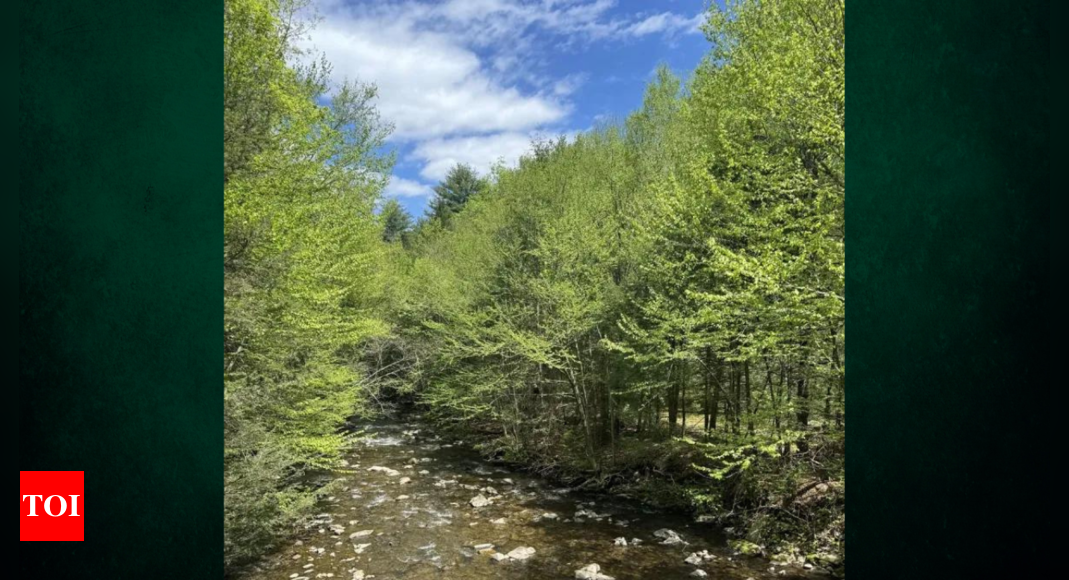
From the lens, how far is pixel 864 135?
1059mm

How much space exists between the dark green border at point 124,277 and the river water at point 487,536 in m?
4.65

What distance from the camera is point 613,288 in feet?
28.5

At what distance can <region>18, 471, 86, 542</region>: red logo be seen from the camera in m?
1.07

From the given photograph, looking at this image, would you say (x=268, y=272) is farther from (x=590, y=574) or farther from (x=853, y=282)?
(x=853, y=282)

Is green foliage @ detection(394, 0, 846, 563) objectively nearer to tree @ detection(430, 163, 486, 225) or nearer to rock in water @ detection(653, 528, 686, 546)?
rock in water @ detection(653, 528, 686, 546)

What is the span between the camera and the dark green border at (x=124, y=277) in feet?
3.81

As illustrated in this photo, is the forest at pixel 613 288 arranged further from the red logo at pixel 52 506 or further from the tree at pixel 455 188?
the tree at pixel 455 188

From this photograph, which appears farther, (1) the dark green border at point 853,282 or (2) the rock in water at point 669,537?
(2) the rock in water at point 669,537

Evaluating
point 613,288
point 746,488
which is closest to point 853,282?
point 746,488

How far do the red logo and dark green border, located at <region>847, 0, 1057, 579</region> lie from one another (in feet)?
5.14

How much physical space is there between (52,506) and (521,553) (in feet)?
18.0

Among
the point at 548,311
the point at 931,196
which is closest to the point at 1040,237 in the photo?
the point at 931,196

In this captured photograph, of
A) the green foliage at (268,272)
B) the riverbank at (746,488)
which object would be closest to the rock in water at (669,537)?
the riverbank at (746,488)

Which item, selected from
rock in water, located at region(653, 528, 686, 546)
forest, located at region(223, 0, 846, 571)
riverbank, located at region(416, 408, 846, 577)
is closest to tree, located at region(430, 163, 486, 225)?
forest, located at region(223, 0, 846, 571)
